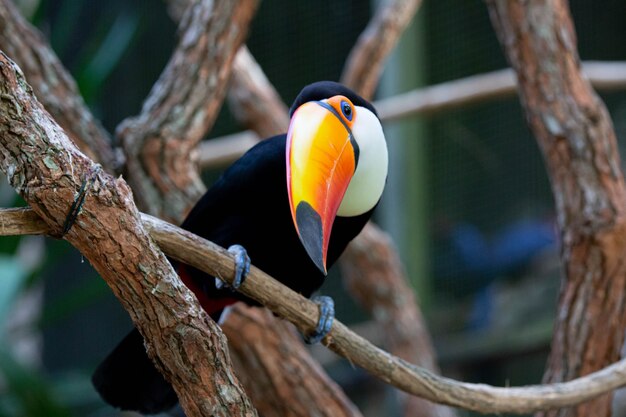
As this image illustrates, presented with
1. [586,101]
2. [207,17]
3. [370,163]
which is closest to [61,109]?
[207,17]

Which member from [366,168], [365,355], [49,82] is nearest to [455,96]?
[366,168]

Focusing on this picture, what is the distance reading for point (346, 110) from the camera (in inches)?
59.0

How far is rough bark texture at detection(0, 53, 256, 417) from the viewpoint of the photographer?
1.05 meters

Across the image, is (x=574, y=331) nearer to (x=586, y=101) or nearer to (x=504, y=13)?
(x=586, y=101)

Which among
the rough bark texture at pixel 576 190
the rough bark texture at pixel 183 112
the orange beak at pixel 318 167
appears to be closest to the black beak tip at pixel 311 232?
the orange beak at pixel 318 167

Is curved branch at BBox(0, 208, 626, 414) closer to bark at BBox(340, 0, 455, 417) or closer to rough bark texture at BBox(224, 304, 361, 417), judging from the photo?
rough bark texture at BBox(224, 304, 361, 417)

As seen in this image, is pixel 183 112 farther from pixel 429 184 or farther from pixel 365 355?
pixel 429 184

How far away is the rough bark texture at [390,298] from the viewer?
2.62 meters

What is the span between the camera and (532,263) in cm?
400

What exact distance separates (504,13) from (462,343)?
2031mm

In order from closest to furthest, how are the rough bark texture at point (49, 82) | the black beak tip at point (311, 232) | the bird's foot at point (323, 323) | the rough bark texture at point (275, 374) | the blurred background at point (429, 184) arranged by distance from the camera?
the black beak tip at point (311, 232), the bird's foot at point (323, 323), the rough bark texture at point (49, 82), the rough bark texture at point (275, 374), the blurred background at point (429, 184)

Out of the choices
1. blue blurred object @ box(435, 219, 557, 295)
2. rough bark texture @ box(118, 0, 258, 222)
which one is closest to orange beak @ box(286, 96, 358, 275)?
rough bark texture @ box(118, 0, 258, 222)

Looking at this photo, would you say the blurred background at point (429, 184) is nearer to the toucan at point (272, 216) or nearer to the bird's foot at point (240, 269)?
the toucan at point (272, 216)

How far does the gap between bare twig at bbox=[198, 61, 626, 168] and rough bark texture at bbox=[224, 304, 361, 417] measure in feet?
2.39
